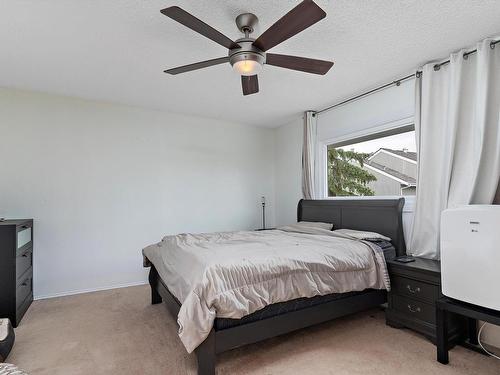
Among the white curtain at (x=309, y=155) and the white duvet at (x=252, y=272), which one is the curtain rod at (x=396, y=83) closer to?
the white curtain at (x=309, y=155)

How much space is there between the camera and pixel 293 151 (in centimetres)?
491

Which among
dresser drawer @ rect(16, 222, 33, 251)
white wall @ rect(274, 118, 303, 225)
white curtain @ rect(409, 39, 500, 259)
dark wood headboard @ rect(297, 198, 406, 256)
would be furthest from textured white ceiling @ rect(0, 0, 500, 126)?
dresser drawer @ rect(16, 222, 33, 251)

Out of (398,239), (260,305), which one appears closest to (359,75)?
(398,239)

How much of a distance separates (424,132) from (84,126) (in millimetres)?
4179

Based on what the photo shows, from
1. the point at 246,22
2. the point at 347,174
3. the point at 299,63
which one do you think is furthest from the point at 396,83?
the point at 246,22

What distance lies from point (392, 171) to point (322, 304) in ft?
6.52

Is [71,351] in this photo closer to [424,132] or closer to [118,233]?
[118,233]

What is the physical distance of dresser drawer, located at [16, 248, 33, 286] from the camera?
284 centimetres

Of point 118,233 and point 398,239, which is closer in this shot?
point 398,239

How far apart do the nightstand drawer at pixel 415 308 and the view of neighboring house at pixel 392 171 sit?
47.7 inches

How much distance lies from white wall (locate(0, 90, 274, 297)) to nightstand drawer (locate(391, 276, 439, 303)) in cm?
286

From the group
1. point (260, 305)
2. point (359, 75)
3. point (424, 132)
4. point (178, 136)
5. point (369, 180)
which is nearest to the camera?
point (260, 305)

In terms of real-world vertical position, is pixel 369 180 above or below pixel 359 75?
below

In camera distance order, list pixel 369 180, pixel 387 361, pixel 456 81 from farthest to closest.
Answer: pixel 369 180, pixel 456 81, pixel 387 361
